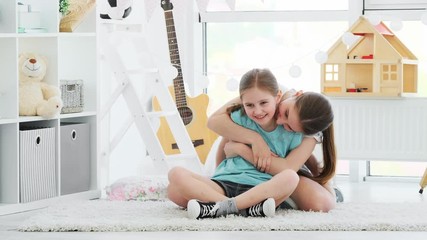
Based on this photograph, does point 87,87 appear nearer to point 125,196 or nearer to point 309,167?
point 125,196

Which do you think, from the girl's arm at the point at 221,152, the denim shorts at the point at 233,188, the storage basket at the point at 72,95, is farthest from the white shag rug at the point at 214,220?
the storage basket at the point at 72,95

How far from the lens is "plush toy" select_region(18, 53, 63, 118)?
3.79 metres

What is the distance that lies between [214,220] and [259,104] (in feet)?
1.57

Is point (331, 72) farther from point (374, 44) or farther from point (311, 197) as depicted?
point (311, 197)

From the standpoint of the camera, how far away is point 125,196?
3877 millimetres

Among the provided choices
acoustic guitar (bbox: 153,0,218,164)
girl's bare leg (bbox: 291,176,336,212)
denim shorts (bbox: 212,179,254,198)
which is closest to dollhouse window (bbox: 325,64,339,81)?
acoustic guitar (bbox: 153,0,218,164)

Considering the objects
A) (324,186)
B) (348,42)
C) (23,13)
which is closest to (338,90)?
(348,42)

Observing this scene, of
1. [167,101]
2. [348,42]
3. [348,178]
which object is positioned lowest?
[348,178]

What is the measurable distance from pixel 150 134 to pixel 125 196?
386mm

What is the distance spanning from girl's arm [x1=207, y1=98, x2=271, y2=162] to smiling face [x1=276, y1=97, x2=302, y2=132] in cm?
11

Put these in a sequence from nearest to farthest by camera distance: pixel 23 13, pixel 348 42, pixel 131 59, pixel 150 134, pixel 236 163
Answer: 1. pixel 236 163
2. pixel 23 13
3. pixel 150 134
4. pixel 348 42
5. pixel 131 59

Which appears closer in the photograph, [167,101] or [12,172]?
[12,172]

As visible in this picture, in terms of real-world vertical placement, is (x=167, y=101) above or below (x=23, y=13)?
below

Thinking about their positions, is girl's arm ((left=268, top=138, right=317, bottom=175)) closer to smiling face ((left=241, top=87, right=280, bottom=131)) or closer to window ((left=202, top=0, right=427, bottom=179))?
smiling face ((left=241, top=87, right=280, bottom=131))
